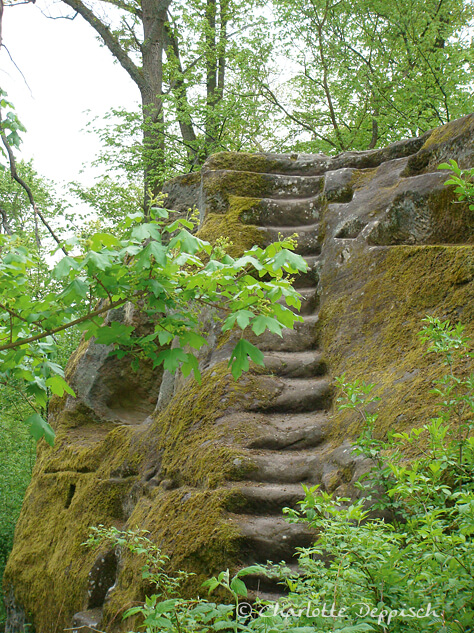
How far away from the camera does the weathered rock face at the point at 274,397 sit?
3.76 metres

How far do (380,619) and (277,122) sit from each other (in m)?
15.1

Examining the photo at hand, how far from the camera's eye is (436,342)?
2.82 m

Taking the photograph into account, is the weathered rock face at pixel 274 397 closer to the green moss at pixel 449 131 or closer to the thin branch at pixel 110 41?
the green moss at pixel 449 131

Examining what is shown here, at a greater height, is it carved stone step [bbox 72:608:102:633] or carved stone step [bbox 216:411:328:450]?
carved stone step [bbox 216:411:328:450]

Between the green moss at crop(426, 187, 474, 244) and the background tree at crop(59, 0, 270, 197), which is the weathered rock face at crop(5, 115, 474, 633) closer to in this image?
the green moss at crop(426, 187, 474, 244)

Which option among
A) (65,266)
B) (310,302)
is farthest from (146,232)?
(310,302)

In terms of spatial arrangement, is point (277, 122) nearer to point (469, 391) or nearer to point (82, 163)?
point (82, 163)

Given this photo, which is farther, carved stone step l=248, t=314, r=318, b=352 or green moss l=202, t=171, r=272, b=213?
green moss l=202, t=171, r=272, b=213

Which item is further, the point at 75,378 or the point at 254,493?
the point at 75,378

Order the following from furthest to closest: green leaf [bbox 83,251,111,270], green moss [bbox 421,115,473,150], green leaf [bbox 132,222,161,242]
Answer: green moss [bbox 421,115,473,150], green leaf [bbox 132,222,161,242], green leaf [bbox 83,251,111,270]

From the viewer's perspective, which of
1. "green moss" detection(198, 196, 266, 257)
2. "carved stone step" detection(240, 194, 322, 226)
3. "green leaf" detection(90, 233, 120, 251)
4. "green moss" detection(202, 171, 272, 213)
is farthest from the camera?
"green moss" detection(202, 171, 272, 213)

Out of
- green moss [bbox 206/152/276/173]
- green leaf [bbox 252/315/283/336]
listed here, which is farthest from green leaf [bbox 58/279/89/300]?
green moss [bbox 206/152/276/173]

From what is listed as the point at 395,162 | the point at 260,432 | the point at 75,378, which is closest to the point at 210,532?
the point at 260,432

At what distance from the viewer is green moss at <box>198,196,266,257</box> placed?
6301mm
